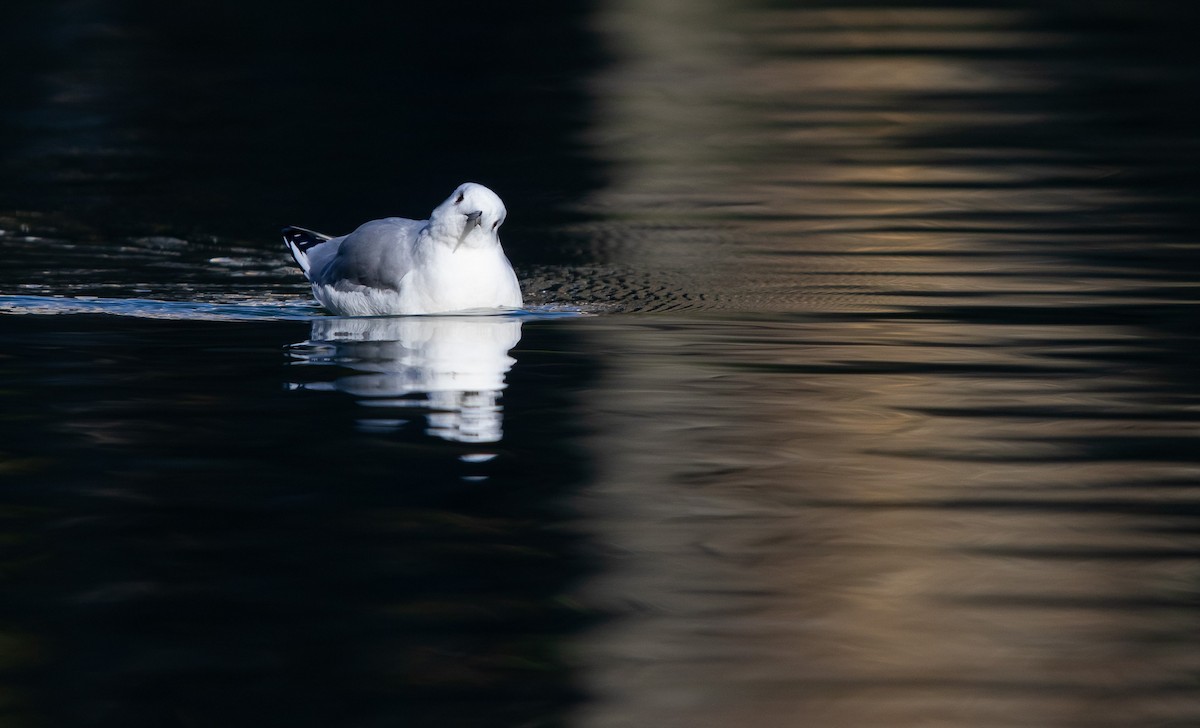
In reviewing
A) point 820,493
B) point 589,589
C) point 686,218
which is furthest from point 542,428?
point 686,218

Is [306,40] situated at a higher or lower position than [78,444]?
higher

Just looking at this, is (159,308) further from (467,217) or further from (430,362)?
(430,362)

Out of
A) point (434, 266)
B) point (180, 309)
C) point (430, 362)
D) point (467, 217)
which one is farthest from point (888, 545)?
point (180, 309)

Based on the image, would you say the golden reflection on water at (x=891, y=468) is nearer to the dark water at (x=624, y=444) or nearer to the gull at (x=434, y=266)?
the dark water at (x=624, y=444)

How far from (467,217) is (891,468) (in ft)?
11.4

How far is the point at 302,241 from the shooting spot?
36.5 feet

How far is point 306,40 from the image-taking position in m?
25.5

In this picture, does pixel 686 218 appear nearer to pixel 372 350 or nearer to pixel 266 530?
pixel 372 350

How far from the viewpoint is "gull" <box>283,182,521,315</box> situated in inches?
373

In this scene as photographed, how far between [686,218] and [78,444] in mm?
7438

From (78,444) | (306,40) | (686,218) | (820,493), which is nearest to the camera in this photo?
(820,493)

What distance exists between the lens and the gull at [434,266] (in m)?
9.48

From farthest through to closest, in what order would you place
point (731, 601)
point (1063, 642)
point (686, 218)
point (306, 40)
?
point (306, 40), point (686, 218), point (731, 601), point (1063, 642)

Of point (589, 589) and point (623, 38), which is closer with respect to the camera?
point (589, 589)
